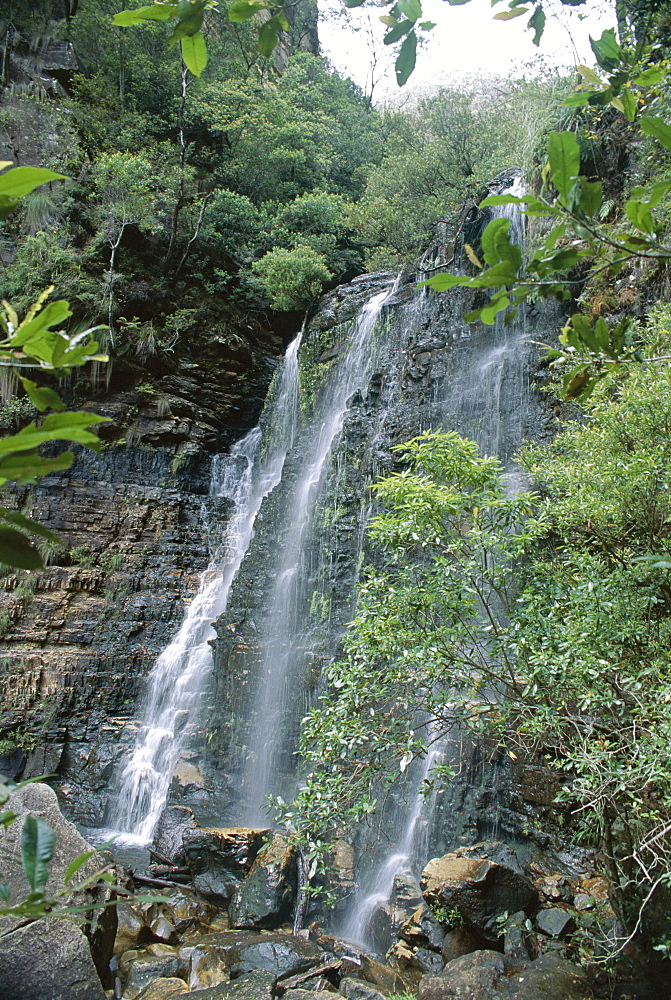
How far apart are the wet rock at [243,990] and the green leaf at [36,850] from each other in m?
5.21

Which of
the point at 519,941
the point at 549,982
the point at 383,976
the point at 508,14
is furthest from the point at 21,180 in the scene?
the point at 383,976

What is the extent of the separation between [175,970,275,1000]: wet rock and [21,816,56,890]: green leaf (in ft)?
17.1

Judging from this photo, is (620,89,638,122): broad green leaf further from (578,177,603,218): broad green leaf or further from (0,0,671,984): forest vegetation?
(578,177,603,218): broad green leaf

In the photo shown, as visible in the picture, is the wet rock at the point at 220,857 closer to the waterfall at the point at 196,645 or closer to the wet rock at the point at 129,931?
the wet rock at the point at 129,931

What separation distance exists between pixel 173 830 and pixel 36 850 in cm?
855

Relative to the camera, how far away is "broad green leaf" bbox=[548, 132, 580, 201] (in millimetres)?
1096

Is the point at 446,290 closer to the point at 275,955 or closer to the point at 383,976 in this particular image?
the point at 383,976

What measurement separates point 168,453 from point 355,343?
484 centimetres

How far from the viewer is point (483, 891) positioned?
17.9ft

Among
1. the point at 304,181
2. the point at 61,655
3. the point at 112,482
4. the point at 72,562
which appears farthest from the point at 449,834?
the point at 304,181

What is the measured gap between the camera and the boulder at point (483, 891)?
17.7 feet

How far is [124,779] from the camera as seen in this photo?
9867mm

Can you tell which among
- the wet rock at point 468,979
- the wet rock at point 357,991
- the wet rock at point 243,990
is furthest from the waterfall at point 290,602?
the wet rock at point 468,979

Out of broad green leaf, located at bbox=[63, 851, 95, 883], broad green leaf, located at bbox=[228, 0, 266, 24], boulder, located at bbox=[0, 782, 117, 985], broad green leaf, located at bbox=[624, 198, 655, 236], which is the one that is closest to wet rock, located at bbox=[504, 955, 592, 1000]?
boulder, located at bbox=[0, 782, 117, 985]
